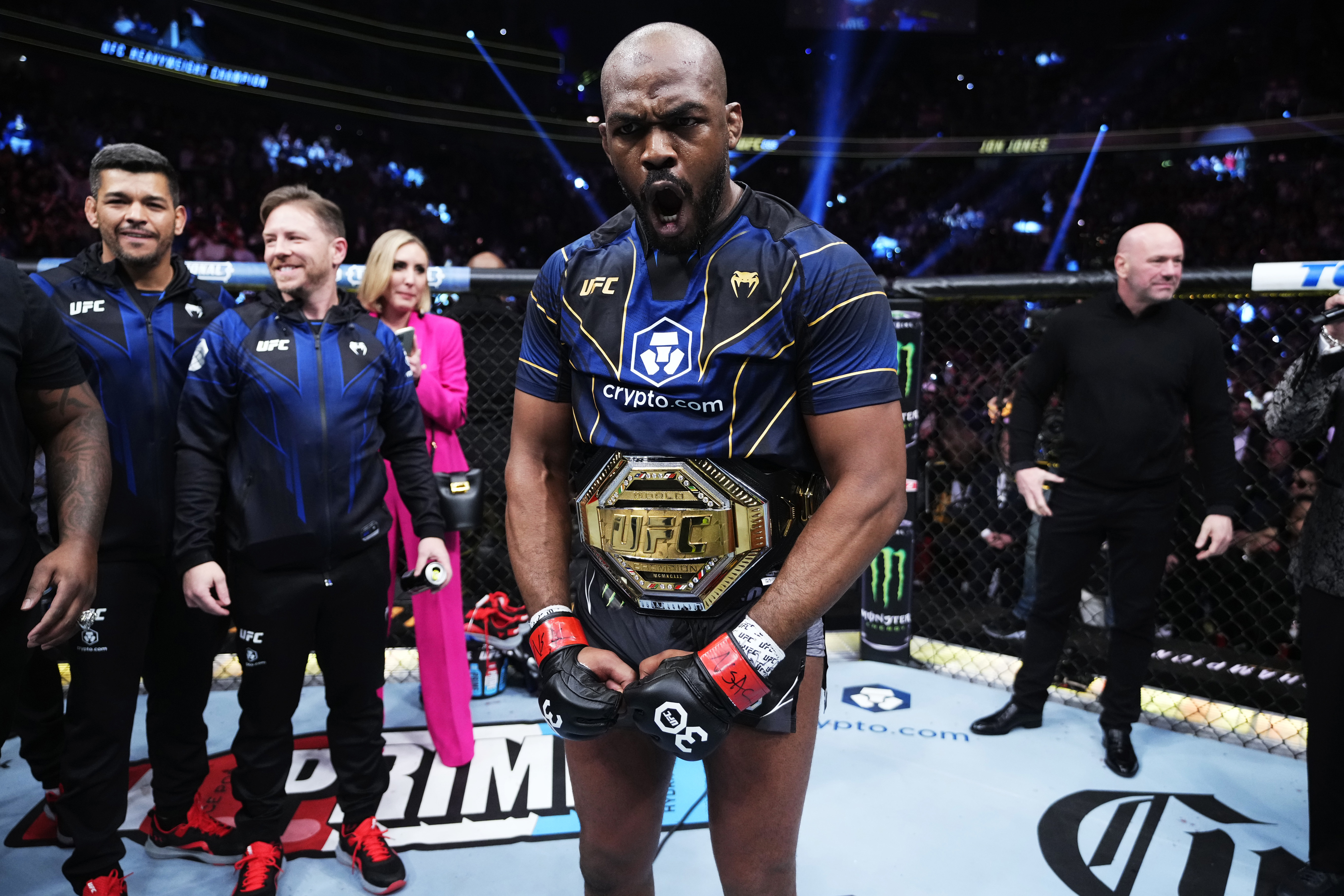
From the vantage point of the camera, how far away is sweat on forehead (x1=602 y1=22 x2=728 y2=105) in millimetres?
1153

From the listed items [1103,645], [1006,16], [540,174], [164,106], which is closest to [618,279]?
[1103,645]

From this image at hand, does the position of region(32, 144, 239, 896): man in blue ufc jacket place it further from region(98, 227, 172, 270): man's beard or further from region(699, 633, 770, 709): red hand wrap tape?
region(699, 633, 770, 709): red hand wrap tape

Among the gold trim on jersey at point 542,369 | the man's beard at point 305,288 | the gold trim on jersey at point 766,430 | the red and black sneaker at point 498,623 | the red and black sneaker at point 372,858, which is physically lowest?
the red and black sneaker at point 372,858

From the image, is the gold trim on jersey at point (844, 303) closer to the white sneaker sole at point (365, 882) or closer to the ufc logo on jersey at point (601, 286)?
the ufc logo on jersey at point (601, 286)

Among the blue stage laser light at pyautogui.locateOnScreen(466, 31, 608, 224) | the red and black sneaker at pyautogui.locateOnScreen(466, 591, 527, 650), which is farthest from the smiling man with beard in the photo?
the blue stage laser light at pyautogui.locateOnScreen(466, 31, 608, 224)

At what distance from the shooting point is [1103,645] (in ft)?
13.2

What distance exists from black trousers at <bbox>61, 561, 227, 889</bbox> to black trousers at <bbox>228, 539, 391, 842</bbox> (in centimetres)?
22

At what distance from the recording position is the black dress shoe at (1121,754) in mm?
2832

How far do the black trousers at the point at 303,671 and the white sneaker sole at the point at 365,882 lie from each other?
4.0 inches

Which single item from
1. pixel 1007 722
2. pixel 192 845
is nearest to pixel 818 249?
pixel 192 845

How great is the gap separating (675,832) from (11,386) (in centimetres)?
204

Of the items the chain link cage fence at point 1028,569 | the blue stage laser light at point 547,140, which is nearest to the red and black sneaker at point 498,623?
the chain link cage fence at point 1028,569

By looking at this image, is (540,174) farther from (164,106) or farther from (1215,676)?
(1215,676)

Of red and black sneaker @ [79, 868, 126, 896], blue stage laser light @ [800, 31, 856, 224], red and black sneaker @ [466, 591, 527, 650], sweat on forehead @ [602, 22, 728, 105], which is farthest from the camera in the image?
blue stage laser light @ [800, 31, 856, 224]
